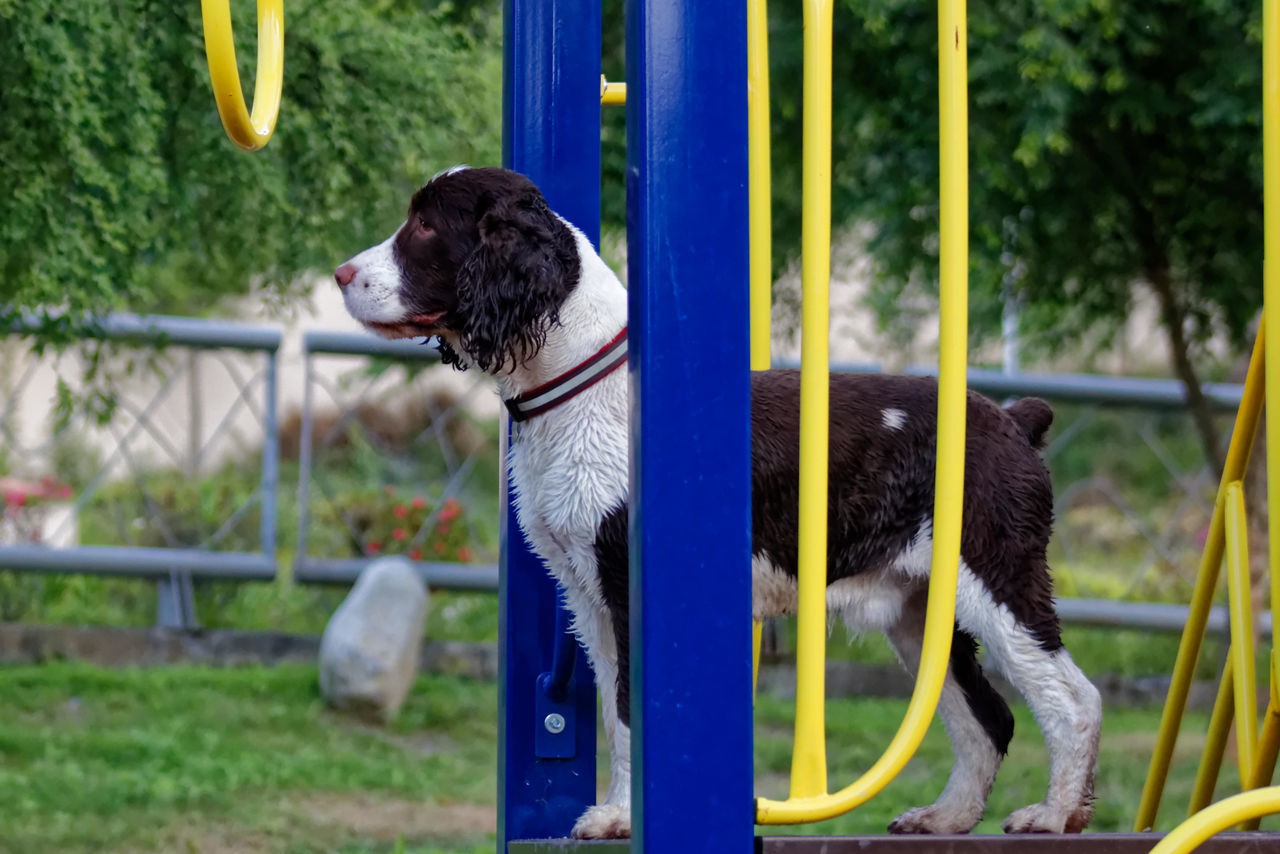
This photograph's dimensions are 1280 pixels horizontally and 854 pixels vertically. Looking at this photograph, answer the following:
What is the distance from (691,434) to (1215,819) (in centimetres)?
56

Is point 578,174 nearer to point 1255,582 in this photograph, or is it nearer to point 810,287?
point 810,287

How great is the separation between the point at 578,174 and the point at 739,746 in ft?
3.69

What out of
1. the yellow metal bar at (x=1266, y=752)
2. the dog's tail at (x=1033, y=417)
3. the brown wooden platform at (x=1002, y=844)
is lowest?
the brown wooden platform at (x=1002, y=844)

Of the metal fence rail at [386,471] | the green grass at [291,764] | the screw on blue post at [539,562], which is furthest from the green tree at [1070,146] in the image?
the screw on blue post at [539,562]

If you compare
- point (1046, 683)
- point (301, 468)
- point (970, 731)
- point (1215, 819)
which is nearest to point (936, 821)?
point (970, 731)

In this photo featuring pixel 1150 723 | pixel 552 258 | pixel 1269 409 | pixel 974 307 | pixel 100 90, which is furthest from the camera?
pixel 974 307

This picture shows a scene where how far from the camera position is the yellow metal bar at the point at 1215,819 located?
3.97 ft

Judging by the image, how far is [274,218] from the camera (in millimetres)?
4438

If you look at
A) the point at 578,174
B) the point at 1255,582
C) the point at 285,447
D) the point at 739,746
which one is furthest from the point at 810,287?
the point at 285,447

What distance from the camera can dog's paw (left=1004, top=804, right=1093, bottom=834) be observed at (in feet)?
6.53

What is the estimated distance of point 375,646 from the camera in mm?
6695

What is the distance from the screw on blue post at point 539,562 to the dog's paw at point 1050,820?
621 mm

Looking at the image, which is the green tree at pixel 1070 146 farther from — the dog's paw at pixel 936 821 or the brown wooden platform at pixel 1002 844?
the brown wooden platform at pixel 1002 844

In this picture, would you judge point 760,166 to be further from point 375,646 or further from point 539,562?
point 375,646
